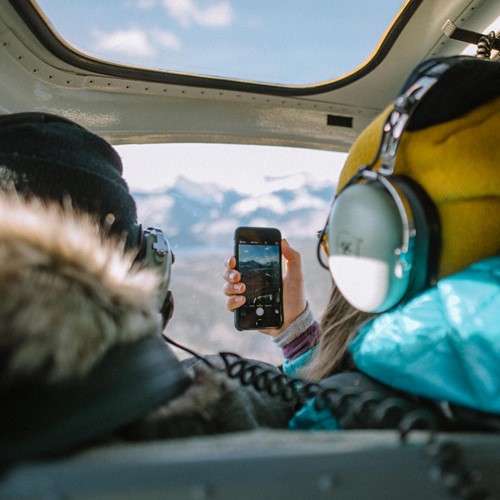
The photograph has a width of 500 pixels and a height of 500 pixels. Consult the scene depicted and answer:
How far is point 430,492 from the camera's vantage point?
45 centimetres

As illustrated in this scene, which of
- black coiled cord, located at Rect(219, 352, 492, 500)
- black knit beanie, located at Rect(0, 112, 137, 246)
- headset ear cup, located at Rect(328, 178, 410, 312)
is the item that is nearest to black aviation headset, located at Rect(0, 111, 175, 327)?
black knit beanie, located at Rect(0, 112, 137, 246)

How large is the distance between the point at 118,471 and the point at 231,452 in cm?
9

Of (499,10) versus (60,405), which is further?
(499,10)

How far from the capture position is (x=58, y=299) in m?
0.43

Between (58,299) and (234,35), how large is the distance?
1.65 meters

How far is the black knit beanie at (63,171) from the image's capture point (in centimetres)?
89

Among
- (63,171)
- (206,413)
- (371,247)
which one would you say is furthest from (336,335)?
(63,171)

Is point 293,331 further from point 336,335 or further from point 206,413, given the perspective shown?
point 206,413

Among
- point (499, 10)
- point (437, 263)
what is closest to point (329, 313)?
point (437, 263)

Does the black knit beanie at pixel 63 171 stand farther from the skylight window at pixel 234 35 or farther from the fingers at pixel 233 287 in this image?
the skylight window at pixel 234 35

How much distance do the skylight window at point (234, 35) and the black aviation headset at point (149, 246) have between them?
0.83 m

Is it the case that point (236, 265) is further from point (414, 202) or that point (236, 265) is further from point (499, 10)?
point (499, 10)

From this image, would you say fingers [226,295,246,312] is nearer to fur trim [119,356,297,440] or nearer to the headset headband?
fur trim [119,356,297,440]

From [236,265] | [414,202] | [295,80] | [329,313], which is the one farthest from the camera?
[295,80]
